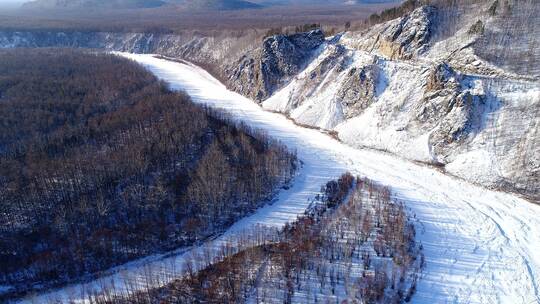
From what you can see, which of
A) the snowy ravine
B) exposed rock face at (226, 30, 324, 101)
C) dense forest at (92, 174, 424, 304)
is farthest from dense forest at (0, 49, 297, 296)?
exposed rock face at (226, 30, 324, 101)

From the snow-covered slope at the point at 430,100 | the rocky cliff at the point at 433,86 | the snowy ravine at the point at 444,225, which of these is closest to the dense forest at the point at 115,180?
the snowy ravine at the point at 444,225

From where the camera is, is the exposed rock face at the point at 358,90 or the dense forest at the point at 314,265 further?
the exposed rock face at the point at 358,90

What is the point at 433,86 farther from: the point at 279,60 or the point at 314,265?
the point at 314,265

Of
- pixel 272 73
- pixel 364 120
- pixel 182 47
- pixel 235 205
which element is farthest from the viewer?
pixel 182 47

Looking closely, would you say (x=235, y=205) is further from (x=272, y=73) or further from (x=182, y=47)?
(x=182, y=47)

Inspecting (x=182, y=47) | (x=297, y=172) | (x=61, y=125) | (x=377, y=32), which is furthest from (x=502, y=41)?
(x=182, y=47)

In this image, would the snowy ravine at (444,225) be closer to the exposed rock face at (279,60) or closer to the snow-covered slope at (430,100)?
the snow-covered slope at (430,100)

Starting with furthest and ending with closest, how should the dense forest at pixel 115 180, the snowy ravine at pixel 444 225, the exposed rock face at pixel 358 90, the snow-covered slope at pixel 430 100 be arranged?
the exposed rock face at pixel 358 90 → the snow-covered slope at pixel 430 100 → the dense forest at pixel 115 180 → the snowy ravine at pixel 444 225
